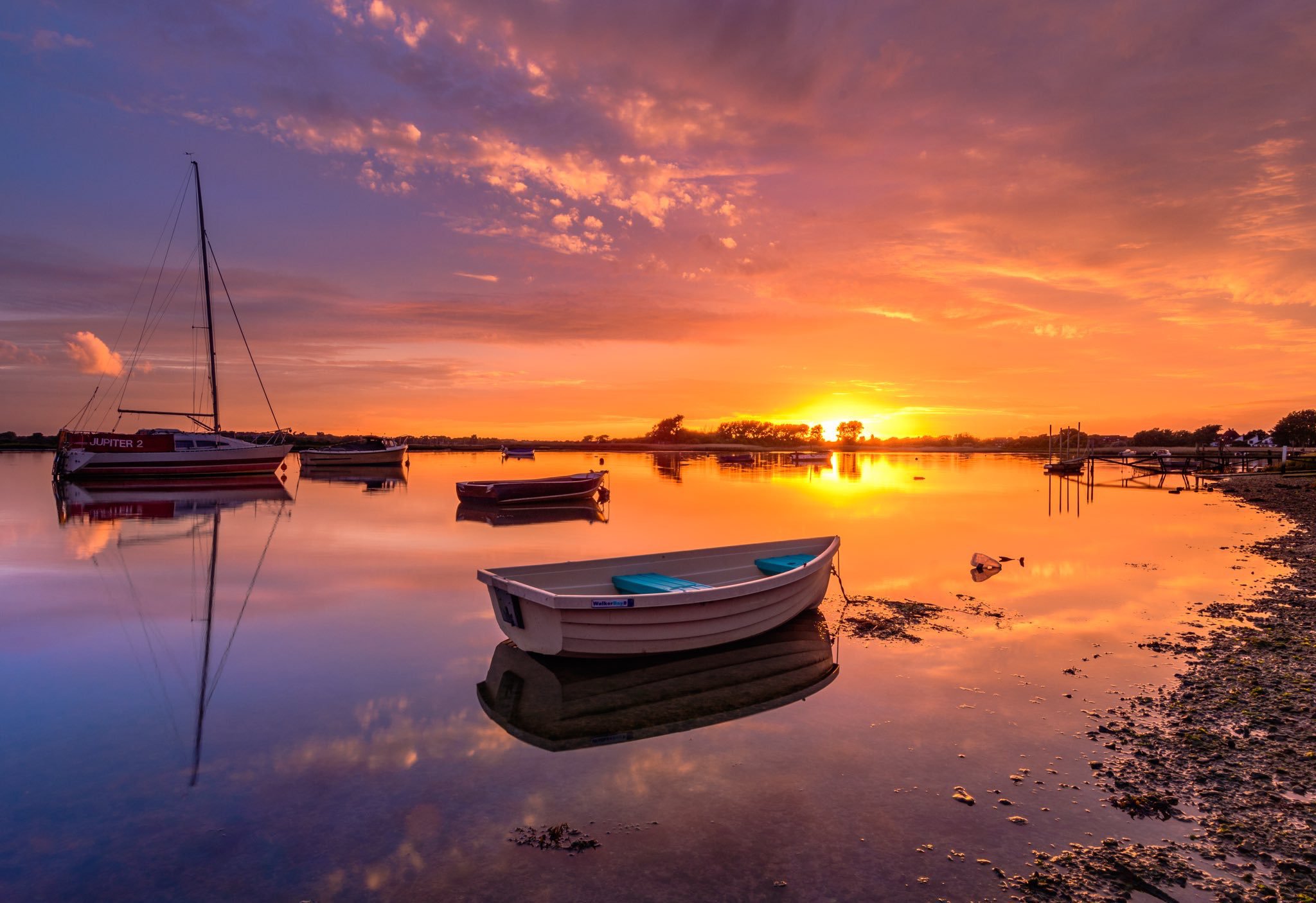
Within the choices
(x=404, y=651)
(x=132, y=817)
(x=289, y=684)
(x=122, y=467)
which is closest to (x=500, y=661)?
(x=404, y=651)

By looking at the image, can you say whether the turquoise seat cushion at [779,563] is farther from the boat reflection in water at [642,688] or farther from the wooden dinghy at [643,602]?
the boat reflection in water at [642,688]

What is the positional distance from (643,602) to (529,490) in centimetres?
2815

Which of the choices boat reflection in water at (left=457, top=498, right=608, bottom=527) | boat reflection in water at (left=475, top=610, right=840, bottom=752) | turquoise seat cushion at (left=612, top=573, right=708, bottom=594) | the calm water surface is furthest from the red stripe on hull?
turquoise seat cushion at (left=612, top=573, right=708, bottom=594)

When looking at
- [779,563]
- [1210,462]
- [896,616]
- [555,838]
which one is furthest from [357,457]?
[1210,462]

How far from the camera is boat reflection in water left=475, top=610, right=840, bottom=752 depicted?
877cm

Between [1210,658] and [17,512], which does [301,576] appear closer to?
[1210,658]

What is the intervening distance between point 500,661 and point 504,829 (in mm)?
5229

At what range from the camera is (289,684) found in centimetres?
1032

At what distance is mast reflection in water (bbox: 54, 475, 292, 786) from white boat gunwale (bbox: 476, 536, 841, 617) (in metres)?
4.24

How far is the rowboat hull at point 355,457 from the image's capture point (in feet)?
242

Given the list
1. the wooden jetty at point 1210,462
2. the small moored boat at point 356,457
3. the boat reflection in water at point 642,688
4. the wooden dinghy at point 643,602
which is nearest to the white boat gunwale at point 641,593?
the wooden dinghy at point 643,602

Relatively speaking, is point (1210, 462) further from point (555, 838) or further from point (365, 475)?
point (555, 838)

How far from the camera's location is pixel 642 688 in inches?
399

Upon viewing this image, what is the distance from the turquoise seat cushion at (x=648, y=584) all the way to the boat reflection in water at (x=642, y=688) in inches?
45.2
